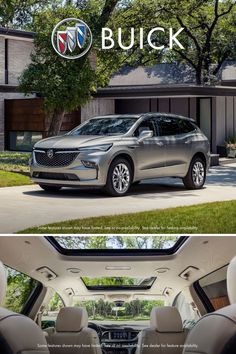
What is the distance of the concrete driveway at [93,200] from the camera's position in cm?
435

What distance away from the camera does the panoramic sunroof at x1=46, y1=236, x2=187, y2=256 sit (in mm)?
3189

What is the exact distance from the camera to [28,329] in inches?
106

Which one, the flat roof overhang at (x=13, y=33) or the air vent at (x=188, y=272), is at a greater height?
the flat roof overhang at (x=13, y=33)

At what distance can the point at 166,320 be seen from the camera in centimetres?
282

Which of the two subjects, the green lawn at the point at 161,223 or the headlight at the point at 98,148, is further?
the headlight at the point at 98,148

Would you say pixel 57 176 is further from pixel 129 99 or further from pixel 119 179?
pixel 129 99

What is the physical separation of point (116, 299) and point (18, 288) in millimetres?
353

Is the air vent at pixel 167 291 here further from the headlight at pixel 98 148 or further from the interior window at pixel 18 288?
the headlight at pixel 98 148

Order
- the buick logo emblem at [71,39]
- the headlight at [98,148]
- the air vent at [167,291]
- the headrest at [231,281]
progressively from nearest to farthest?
the headrest at [231,281]
the air vent at [167,291]
the buick logo emblem at [71,39]
the headlight at [98,148]

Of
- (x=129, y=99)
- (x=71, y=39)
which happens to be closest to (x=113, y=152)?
(x=129, y=99)

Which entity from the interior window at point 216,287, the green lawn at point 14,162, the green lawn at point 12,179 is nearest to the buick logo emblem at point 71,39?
the green lawn at point 14,162

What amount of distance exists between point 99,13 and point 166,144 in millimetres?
775

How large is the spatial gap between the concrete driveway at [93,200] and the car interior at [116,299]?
1.11m

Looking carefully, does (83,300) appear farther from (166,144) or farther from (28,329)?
(166,144)
